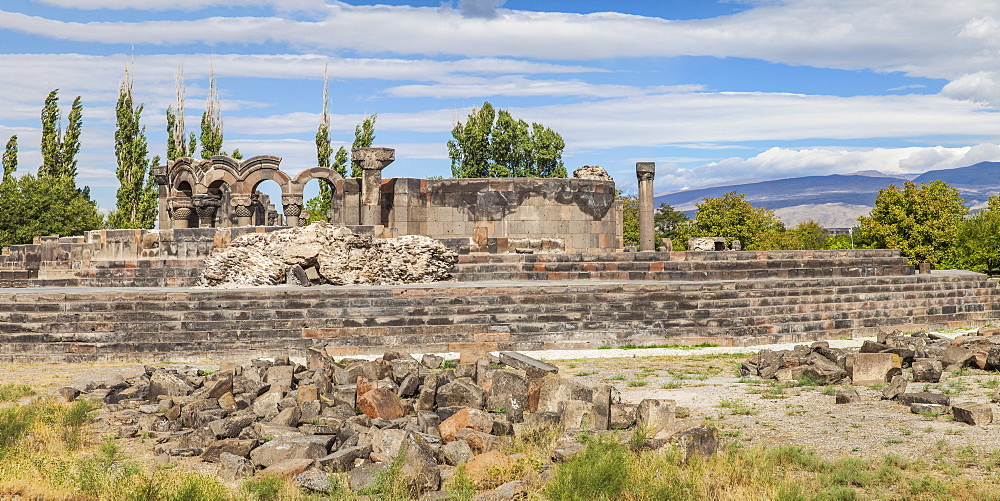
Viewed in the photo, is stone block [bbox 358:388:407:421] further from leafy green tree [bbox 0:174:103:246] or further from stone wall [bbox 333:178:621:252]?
leafy green tree [bbox 0:174:103:246]

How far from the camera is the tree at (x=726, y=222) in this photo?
175 feet

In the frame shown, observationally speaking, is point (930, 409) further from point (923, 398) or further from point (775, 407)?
point (775, 407)

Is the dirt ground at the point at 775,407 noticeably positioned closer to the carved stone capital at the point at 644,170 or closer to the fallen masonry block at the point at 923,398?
the fallen masonry block at the point at 923,398

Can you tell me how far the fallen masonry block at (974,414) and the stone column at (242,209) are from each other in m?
19.0

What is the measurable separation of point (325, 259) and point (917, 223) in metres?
33.3

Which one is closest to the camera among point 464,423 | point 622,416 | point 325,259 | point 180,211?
point 464,423

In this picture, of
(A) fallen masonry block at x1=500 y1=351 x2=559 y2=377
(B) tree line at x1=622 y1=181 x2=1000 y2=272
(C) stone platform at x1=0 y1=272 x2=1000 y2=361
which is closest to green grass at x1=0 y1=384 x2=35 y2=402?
(C) stone platform at x1=0 y1=272 x2=1000 y2=361

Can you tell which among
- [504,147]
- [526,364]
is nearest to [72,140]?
[504,147]

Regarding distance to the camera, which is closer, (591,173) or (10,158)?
(591,173)

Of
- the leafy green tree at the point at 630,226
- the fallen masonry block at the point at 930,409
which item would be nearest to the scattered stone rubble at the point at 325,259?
the fallen masonry block at the point at 930,409

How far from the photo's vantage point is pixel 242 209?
76.4 feet

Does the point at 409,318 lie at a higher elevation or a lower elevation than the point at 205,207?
lower

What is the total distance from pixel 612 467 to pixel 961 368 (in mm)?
7491

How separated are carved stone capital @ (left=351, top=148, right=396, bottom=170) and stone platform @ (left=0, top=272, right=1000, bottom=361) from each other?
8677 mm
